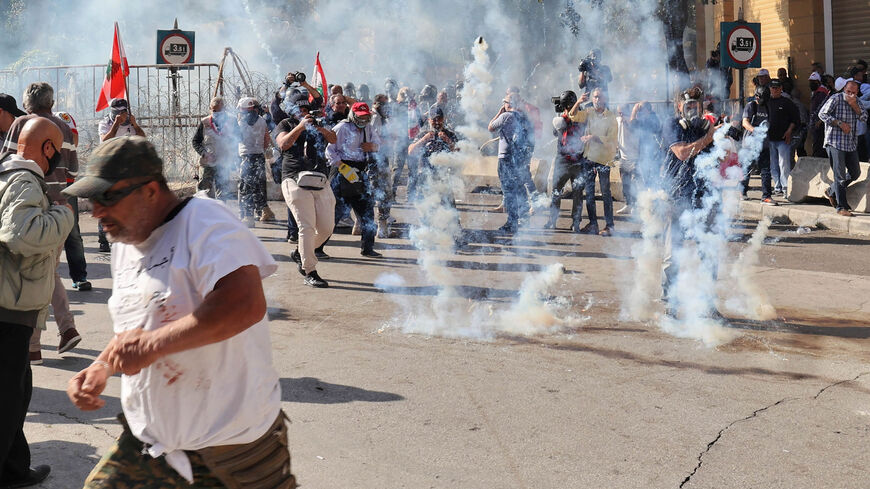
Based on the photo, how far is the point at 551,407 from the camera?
5191 millimetres

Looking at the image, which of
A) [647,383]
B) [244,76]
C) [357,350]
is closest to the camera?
[647,383]

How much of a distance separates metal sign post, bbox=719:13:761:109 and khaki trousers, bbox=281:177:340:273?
7.64 metres

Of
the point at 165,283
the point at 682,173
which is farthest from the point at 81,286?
the point at 165,283

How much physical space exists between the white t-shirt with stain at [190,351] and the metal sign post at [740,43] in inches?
488

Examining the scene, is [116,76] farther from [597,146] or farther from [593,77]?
[597,146]

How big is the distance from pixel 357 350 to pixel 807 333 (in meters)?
3.28

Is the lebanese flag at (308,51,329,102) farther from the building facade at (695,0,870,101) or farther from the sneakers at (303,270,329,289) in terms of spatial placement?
the sneakers at (303,270,329,289)

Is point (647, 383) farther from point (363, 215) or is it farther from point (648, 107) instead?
point (648, 107)

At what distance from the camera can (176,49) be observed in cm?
1469

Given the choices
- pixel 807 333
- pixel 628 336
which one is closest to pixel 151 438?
pixel 628 336

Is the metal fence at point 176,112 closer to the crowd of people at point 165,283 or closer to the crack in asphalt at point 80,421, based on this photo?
the crowd of people at point 165,283

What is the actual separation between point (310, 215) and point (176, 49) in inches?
290

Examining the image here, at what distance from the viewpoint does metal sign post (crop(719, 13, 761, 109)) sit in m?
13.6

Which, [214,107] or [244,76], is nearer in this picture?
[214,107]
